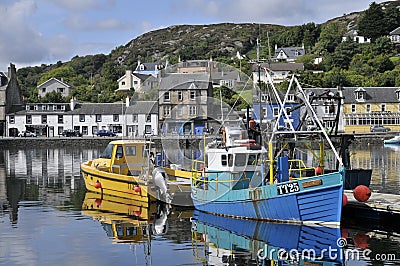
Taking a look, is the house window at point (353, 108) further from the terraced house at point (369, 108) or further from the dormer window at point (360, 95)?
the dormer window at point (360, 95)

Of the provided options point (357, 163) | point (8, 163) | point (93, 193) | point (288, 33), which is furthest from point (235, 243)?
point (288, 33)

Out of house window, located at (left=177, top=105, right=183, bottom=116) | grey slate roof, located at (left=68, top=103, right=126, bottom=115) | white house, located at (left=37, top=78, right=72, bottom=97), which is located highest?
white house, located at (left=37, top=78, right=72, bottom=97)

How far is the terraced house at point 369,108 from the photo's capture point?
89625mm

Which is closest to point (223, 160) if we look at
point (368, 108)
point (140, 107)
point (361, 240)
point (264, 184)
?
point (264, 184)

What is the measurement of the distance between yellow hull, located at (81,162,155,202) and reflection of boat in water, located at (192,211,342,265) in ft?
16.2

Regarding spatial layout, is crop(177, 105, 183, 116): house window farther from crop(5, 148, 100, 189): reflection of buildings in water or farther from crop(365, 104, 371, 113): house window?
crop(365, 104, 371, 113): house window

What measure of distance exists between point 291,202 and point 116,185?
10922mm

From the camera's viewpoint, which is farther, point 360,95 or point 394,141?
point 360,95

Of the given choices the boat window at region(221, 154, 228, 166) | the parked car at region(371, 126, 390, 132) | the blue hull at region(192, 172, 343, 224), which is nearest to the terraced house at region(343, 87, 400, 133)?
the parked car at region(371, 126, 390, 132)

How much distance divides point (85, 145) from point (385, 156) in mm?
40559

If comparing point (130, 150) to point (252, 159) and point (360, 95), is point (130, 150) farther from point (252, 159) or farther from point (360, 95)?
point (360, 95)

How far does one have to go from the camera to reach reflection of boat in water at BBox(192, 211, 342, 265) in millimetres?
18578

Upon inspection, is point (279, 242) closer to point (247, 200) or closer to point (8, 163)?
point (247, 200)

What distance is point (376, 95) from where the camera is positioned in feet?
298
